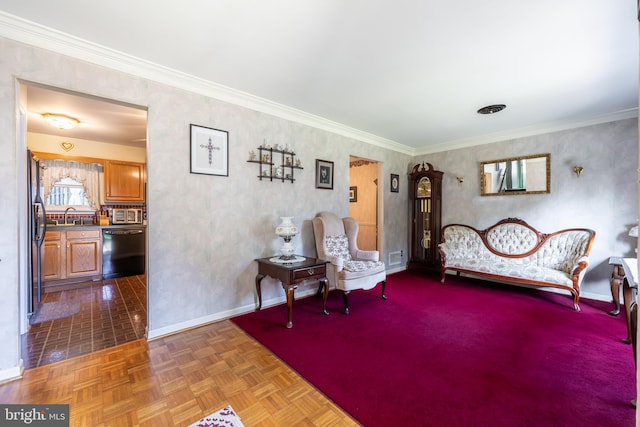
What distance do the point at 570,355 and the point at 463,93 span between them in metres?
2.72

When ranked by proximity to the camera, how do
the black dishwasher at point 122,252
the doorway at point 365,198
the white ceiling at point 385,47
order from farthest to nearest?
1. the doorway at point 365,198
2. the black dishwasher at point 122,252
3. the white ceiling at point 385,47

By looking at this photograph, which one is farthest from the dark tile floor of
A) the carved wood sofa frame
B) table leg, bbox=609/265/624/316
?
table leg, bbox=609/265/624/316

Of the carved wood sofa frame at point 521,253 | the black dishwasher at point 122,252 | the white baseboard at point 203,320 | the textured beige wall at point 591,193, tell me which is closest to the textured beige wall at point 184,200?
the white baseboard at point 203,320

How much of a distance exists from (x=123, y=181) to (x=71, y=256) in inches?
62.3

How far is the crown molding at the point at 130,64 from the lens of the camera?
1896 millimetres

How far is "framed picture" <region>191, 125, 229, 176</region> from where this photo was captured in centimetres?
272

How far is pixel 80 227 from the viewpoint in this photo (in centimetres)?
425

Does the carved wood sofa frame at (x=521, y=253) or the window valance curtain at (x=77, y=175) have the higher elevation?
the window valance curtain at (x=77, y=175)

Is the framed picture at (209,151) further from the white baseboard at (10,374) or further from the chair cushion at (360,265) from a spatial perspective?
the white baseboard at (10,374)

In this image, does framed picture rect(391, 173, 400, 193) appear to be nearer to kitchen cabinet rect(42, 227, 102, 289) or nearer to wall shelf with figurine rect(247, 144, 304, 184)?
wall shelf with figurine rect(247, 144, 304, 184)

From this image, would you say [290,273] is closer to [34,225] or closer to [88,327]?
[88,327]

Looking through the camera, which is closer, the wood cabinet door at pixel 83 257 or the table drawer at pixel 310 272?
the table drawer at pixel 310 272

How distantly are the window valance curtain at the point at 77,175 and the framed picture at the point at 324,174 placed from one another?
4301mm

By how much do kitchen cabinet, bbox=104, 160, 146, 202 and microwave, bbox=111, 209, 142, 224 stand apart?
24 cm
